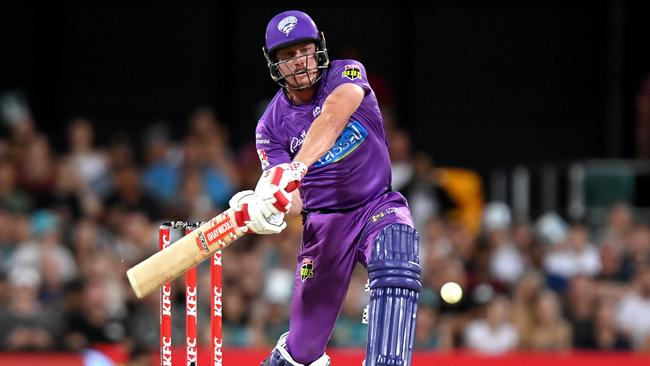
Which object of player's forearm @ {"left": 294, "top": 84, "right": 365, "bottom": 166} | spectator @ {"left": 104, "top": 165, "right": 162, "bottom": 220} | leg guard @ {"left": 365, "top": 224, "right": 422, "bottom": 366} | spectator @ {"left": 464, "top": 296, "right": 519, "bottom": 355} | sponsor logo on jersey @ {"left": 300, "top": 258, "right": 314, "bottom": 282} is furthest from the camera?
spectator @ {"left": 104, "top": 165, "right": 162, "bottom": 220}

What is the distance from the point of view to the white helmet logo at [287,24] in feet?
20.6

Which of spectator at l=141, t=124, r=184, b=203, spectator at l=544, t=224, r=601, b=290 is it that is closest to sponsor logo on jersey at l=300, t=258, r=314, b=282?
spectator at l=141, t=124, r=184, b=203

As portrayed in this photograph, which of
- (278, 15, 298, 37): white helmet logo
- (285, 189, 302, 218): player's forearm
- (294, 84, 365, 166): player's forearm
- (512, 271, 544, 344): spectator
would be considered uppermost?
(512, 271, 544, 344): spectator

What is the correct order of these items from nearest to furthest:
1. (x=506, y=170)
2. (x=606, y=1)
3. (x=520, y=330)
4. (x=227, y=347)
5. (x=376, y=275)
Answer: (x=376, y=275) < (x=227, y=347) < (x=520, y=330) < (x=506, y=170) < (x=606, y=1)

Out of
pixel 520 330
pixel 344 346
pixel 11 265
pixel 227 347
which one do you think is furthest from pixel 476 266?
pixel 11 265

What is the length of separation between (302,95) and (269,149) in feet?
1.20

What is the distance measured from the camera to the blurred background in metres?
10.6

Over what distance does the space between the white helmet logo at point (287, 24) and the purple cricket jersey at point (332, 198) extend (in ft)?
1.22

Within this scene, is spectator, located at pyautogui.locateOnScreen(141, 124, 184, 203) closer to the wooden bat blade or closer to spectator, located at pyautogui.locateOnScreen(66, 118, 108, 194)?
spectator, located at pyautogui.locateOnScreen(66, 118, 108, 194)

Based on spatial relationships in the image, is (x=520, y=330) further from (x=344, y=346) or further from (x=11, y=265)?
(x=11, y=265)

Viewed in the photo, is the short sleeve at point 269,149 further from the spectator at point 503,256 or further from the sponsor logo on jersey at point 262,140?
the spectator at point 503,256

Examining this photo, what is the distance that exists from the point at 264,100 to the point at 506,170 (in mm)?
3314

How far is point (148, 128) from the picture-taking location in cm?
1563

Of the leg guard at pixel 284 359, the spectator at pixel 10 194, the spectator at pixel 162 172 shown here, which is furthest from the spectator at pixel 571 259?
the leg guard at pixel 284 359
